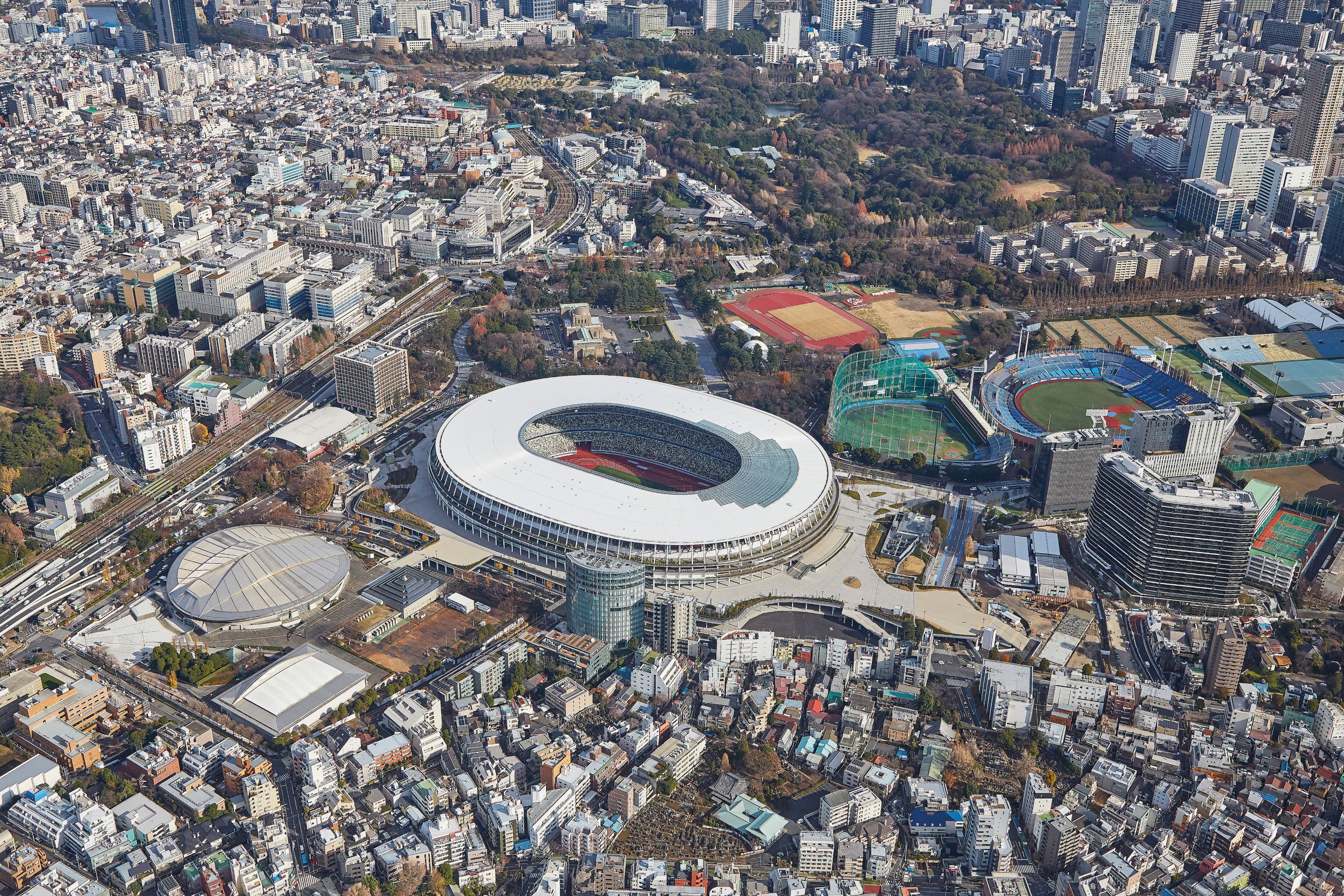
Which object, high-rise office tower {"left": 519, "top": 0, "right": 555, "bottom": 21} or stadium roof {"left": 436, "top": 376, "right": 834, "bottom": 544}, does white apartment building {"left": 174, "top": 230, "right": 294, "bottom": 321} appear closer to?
stadium roof {"left": 436, "top": 376, "right": 834, "bottom": 544}

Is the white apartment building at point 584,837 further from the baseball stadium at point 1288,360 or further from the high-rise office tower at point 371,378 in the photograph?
the baseball stadium at point 1288,360

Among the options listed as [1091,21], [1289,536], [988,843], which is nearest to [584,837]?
[988,843]

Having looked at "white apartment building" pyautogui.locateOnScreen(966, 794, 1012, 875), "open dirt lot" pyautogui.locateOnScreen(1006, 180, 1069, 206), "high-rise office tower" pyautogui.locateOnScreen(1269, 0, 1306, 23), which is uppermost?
"high-rise office tower" pyautogui.locateOnScreen(1269, 0, 1306, 23)

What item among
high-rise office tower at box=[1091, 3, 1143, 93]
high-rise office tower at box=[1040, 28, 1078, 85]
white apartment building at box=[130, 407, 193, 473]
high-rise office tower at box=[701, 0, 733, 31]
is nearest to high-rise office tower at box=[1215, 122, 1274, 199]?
high-rise office tower at box=[1091, 3, 1143, 93]

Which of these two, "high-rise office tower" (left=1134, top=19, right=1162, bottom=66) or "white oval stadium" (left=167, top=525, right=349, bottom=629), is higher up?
"high-rise office tower" (left=1134, top=19, right=1162, bottom=66)

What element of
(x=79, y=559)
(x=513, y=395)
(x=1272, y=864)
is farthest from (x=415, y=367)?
(x=1272, y=864)

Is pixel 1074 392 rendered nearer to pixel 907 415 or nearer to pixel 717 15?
pixel 907 415
